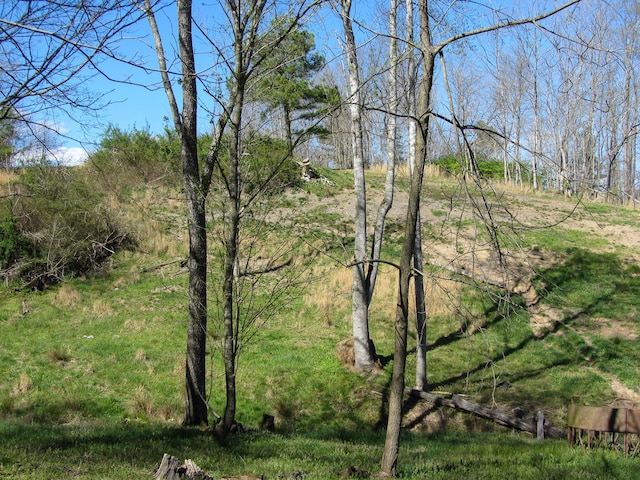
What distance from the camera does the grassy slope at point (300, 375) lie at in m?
6.42

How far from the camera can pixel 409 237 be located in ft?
16.9

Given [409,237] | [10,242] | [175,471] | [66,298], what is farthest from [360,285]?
[10,242]

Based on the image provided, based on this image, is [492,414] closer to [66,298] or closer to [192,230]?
[192,230]

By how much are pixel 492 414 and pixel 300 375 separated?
413cm

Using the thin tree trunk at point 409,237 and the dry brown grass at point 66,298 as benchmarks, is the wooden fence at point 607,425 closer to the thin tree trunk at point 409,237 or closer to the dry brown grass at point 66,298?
the thin tree trunk at point 409,237

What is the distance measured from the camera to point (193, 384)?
360 inches

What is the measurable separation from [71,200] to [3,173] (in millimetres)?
7966

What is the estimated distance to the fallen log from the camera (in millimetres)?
10211

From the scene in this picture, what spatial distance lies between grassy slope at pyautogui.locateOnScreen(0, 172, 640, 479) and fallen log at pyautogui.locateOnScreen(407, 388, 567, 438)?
0.68 feet

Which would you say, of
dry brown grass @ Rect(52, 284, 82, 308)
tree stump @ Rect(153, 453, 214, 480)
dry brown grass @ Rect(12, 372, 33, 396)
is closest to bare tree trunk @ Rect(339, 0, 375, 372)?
dry brown grass @ Rect(12, 372, 33, 396)

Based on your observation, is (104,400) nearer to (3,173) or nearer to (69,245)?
(69,245)

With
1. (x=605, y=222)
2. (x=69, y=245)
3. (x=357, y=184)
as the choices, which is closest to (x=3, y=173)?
(x=69, y=245)

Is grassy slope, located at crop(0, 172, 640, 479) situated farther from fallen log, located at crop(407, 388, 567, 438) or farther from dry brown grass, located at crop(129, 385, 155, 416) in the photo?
fallen log, located at crop(407, 388, 567, 438)

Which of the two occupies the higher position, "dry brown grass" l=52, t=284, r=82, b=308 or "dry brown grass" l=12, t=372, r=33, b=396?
"dry brown grass" l=52, t=284, r=82, b=308
